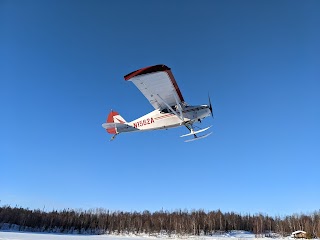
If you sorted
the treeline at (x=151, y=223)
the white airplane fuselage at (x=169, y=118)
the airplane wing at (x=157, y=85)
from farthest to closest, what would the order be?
the treeline at (x=151, y=223) → the white airplane fuselage at (x=169, y=118) → the airplane wing at (x=157, y=85)

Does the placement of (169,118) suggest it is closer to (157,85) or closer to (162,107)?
(162,107)

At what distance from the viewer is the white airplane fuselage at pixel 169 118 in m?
18.6

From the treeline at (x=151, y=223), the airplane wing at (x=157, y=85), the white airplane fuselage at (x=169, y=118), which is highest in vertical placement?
the airplane wing at (x=157, y=85)

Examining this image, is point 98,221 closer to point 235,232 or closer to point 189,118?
point 235,232

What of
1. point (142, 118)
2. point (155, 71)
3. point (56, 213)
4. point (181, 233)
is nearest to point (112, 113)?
point (142, 118)

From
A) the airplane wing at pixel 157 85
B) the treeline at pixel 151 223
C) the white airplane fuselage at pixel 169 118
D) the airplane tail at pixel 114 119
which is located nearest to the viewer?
the airplane wing at pixel 157 85

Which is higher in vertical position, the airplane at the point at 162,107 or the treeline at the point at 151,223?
the airplane at the point at 162,107

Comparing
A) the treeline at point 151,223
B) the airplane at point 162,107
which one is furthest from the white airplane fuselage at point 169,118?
the treeline at point 151,223

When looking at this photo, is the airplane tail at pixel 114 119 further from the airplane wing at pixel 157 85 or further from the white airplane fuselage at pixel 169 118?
the airplane wing at pixel 157 85

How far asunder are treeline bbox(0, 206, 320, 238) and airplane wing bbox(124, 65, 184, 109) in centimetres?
3140

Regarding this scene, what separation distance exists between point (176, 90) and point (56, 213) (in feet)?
157

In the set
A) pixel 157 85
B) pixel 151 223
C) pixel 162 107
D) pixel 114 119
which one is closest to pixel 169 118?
pixel 162 107

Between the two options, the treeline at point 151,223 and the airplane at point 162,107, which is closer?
the airplane at point 162,107

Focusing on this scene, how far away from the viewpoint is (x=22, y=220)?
164 feet
